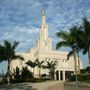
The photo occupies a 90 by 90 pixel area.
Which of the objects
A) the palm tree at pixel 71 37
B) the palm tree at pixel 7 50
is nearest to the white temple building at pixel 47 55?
the palm tree at pixel 7 50

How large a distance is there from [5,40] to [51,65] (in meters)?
29.0

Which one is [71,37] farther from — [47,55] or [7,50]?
[47,55]

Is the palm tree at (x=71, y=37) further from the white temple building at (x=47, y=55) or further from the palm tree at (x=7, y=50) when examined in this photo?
the white temple building at (x=47, y=55)

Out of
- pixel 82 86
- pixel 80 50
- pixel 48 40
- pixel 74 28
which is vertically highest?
pixel 48 40

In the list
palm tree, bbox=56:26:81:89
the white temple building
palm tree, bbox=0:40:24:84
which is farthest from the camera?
the white temple building

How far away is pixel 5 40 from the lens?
51656 millimetres

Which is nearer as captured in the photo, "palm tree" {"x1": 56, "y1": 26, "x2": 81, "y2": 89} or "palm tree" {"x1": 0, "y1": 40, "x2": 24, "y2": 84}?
"palm tree" {"x1": 56, "y1": 26, "x2": 81, "y2": 89}

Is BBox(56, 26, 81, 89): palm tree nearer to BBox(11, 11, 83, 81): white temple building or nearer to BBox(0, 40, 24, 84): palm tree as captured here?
BBox(0, 40, 24, 84): palm tree

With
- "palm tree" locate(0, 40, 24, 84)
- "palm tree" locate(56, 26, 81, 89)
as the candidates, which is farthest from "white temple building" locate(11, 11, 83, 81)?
"palm tree" locate(56, 26, 81, 89)

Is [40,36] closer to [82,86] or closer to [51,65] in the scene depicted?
[51,65]

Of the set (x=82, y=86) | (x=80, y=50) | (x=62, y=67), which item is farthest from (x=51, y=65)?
(x=82, y=86)

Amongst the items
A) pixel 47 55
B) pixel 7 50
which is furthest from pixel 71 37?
pixel 47 55

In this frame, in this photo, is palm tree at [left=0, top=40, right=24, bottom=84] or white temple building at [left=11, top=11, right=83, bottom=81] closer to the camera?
palm tree at [left=0, top=40, right=24, bottom=84]

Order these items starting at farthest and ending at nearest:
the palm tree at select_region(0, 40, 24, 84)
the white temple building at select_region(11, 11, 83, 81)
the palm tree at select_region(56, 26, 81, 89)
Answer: the white temple building at select_region(11, 11, 83, 81) < the palm tree at select_region(0, 40, 24, 84) < the palm tree at select_region(56, 26, 81, 89)
